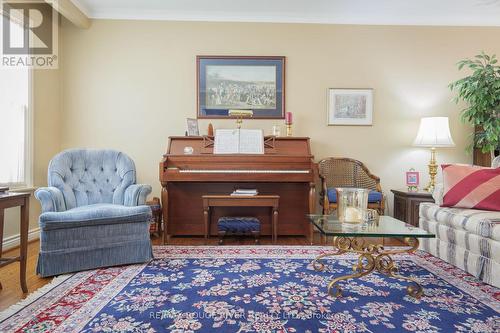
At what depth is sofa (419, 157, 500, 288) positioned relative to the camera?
2.13 m

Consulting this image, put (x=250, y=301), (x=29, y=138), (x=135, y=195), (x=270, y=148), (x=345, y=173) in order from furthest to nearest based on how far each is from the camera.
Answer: (x=345, y=173) → (x=270, y=148) → (x=29, y=138) → (x=135, y=195) → (x=250, y=301)

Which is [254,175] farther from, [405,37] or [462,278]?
[405,37]

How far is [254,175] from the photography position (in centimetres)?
324

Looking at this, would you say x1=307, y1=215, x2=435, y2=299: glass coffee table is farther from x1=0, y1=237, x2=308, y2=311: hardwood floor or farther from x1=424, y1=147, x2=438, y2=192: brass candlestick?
x1=424, y1=147, x2=438, y2=192: brass candlestick

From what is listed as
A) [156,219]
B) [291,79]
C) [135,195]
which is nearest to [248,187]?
[156,219]

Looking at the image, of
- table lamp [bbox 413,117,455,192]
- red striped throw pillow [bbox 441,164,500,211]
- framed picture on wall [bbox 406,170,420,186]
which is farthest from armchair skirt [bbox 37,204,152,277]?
table lamp [bbox 413,117,455,192]

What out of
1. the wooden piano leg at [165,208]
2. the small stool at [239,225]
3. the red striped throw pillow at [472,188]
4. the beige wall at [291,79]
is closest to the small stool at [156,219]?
the wooden piano leg at [165,208]

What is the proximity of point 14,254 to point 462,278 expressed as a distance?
Result: 149 inches

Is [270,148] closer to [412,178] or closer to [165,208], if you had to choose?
[165,208]

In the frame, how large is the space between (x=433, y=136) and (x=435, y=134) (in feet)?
0.11

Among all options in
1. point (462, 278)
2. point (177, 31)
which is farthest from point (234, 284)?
point (177, 31)

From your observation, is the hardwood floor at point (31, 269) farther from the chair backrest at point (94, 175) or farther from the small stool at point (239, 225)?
the chair backrest at point (94, 175)

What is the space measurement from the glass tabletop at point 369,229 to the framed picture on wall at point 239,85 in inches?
79.7

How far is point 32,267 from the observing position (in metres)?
2.55
